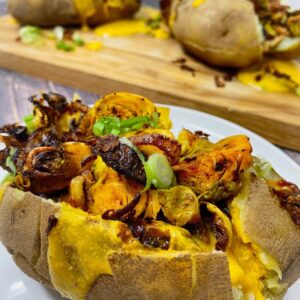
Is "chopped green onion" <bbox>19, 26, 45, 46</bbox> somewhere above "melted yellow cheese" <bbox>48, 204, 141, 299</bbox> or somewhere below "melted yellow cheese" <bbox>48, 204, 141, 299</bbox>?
below

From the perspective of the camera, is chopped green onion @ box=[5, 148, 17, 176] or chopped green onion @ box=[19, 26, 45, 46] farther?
chopped green onion @ box=[19, 26, 45, 46]

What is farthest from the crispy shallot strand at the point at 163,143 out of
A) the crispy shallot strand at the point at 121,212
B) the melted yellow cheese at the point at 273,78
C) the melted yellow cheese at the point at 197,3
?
the melted yellow cheese at the point at 197,3

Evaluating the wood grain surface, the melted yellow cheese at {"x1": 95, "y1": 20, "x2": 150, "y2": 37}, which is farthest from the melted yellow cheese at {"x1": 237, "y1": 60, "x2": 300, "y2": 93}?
the melted yellow cheese at {"x1": 95, "y1": 20, "x2": 150, "y2": 37}

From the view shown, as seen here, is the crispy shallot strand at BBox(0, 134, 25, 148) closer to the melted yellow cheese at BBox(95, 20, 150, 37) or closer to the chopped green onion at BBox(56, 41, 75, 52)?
the chopped green onion at BBox(56, 41, 75, 52)

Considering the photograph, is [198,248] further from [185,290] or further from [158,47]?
[158,47]

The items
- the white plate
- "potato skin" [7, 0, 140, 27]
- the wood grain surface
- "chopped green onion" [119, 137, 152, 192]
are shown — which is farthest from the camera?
"potato skin" [7, 0, 140, 27]
